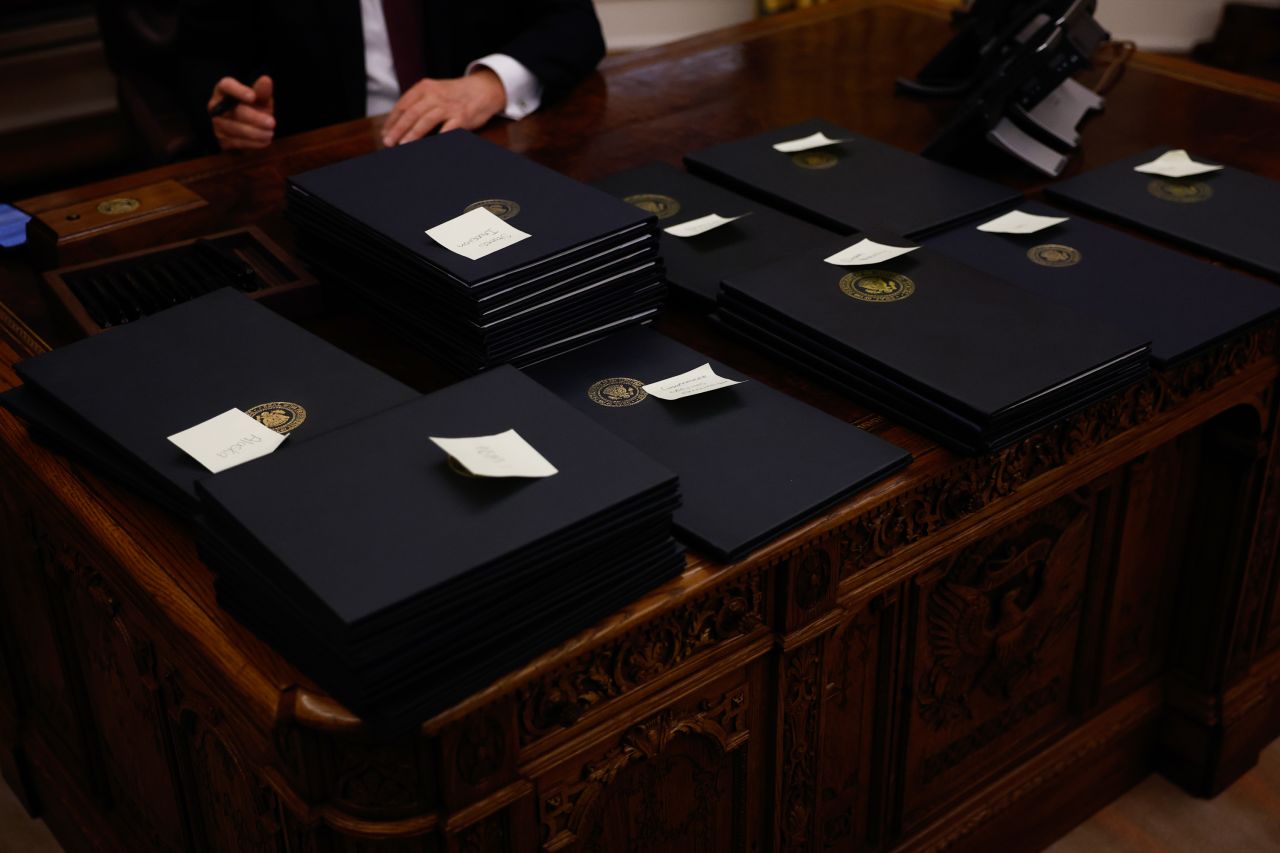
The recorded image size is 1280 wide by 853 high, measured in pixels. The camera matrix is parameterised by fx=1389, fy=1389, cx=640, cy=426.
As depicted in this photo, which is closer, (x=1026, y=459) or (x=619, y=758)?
(x=619, y=758)

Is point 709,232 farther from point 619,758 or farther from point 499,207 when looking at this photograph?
point 619,758

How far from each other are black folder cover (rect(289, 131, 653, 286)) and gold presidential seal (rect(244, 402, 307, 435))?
0.23m

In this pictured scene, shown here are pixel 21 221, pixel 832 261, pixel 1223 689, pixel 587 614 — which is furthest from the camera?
pixel 1223 689

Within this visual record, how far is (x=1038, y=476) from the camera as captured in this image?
1.71 m

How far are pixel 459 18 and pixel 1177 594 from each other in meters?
1.81

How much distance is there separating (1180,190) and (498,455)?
135 centimetres

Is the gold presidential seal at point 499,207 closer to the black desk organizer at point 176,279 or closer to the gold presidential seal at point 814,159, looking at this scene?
the black desk organizer at point 176,279

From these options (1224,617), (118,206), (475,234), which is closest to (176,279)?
(118,206)

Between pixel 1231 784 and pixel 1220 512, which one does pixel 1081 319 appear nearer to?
pixel 1220 512

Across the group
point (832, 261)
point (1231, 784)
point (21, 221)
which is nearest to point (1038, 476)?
point (832, 261)

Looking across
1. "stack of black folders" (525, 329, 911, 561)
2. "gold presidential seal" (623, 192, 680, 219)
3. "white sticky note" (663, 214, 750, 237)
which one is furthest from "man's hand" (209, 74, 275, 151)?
"stack of black folders" (525, 329, 911, 561)

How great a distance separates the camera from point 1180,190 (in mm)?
2131

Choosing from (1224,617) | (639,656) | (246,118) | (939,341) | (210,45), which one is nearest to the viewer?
(639,656)

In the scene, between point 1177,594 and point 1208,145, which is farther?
point 1208,145
